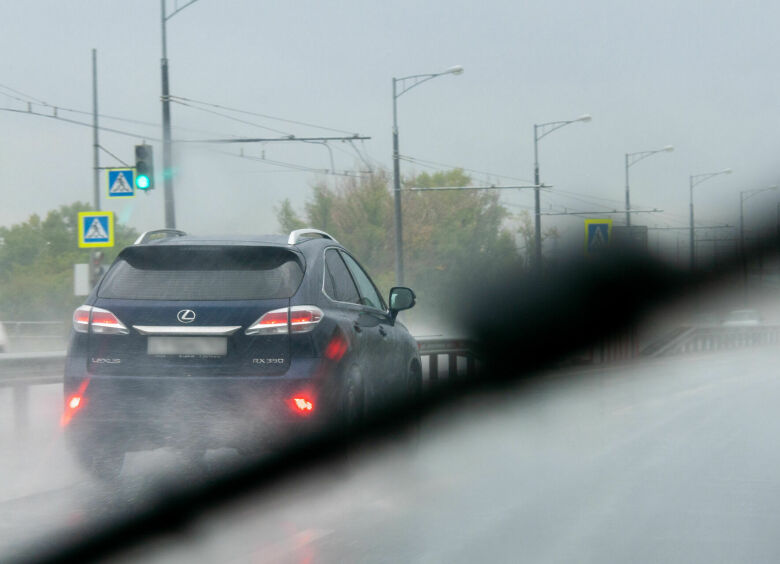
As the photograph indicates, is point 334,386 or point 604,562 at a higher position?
point 334,386

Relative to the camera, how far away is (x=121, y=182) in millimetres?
23594

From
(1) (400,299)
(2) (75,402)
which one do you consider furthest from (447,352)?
(2) (75,402)

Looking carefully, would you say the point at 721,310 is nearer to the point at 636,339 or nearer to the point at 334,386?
the point at 636,339

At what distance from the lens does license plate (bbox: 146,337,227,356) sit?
7461 mm

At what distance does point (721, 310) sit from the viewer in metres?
74.7

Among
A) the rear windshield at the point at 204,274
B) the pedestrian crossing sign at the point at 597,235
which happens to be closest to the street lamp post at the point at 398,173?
the pedestrian crossing sign at the point at 597,235

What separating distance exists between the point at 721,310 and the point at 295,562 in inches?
2820

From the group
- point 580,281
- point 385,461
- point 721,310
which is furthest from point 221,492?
point 721,310

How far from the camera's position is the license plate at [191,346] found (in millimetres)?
7461

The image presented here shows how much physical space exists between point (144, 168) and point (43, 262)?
62.0m

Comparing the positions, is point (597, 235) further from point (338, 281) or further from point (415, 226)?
point (415, 226)

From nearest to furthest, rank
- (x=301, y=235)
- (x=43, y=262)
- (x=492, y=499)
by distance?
(x=492, y=499), (x=301, y=235), (x=43, y=262)

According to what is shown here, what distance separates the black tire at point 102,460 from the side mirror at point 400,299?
8.42 ft

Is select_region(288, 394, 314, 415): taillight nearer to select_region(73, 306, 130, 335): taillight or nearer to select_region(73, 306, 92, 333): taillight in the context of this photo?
select_region(73, 306, 130, 335): taillight
